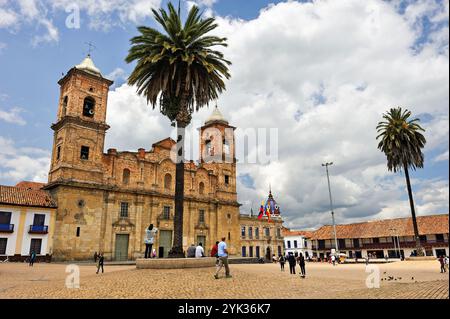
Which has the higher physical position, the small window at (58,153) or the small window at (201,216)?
the small window at (58,153)

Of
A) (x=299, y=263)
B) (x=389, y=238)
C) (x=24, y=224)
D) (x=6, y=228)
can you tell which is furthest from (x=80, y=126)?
(x=389, y=238)

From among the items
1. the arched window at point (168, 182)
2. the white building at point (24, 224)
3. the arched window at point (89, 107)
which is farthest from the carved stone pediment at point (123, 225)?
the arched window at point (89, 107)

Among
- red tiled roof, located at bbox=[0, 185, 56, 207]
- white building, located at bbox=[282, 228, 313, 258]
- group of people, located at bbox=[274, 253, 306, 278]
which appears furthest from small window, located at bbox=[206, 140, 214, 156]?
white building, located at bbox=[282, 228, 313, 258]

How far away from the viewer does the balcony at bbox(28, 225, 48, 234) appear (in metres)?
31.1

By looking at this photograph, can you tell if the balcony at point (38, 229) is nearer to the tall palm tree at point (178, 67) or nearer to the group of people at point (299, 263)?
the tall palm tree at point (178, 67)

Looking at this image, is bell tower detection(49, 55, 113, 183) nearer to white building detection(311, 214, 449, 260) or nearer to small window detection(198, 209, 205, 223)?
small window detection(198, 209, 205, 223)

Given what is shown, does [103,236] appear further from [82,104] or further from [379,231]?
[379,231]

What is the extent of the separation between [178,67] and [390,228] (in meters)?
60.3

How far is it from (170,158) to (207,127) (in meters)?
9.59

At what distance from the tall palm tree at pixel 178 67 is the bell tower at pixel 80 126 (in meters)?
17.0

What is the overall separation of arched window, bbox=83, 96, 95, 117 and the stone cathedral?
11cm

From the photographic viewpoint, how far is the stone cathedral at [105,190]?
1326 inches

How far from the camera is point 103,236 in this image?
116ft

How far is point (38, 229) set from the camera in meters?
31.5
